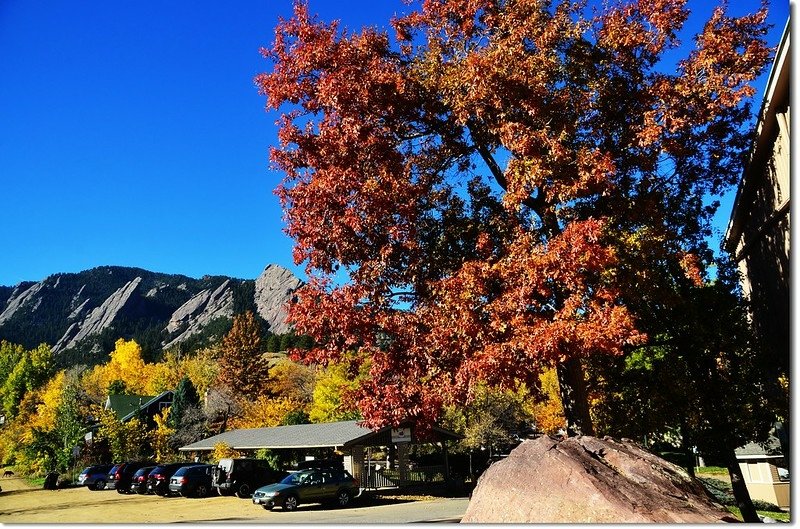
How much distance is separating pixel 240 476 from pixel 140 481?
279 inches

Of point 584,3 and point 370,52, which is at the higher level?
point 584,3

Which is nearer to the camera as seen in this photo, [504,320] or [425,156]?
[504,320]

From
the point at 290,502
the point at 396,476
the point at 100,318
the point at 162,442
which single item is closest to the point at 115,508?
the point at 290,502

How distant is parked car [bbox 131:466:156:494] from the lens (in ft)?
102

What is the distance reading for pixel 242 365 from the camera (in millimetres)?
60219

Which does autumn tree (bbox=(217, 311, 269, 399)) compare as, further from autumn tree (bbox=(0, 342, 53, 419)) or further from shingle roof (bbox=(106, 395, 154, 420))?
autumn tree (bbox=(0, 342, 53, 419))

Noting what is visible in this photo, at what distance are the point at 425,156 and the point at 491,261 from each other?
3221 mm

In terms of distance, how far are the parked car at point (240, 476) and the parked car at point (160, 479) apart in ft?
10.4

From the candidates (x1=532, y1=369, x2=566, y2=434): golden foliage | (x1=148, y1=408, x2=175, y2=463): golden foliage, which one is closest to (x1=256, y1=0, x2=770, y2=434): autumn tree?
(x1=532, y1=369, x2=566, y2=434): golden foliage

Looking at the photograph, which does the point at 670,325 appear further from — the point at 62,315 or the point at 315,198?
the point at 62,315

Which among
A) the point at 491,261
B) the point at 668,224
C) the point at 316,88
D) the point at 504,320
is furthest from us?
the point at 668,224

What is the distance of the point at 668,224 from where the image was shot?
39.7 ft

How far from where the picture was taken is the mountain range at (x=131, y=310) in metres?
135

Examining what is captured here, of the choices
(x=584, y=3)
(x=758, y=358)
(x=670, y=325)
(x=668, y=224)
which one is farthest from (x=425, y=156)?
(x=758, y=358)
